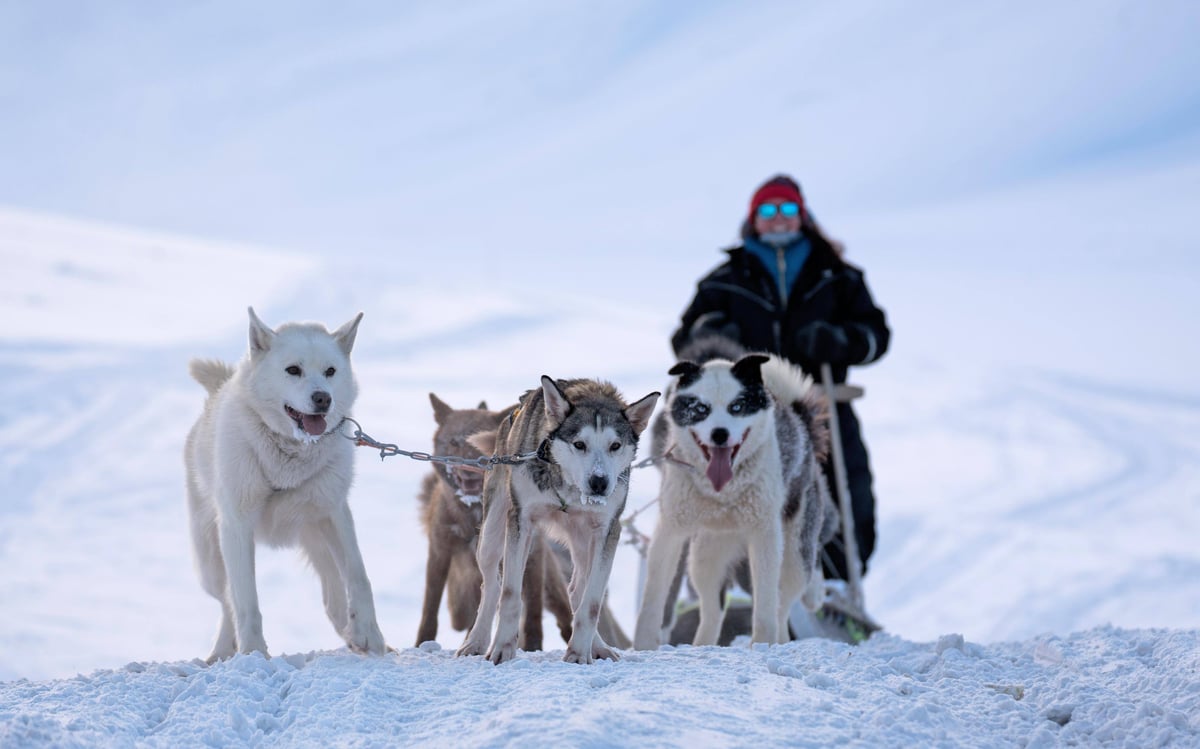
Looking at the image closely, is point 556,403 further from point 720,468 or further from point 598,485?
point 720,468

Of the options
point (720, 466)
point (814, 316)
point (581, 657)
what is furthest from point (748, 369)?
point (814, 316)

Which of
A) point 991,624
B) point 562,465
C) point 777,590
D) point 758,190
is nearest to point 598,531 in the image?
point 562,465

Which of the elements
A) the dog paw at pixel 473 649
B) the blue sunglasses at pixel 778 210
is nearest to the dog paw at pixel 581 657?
the dog paw at pixel 473 649

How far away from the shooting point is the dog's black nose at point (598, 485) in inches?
170

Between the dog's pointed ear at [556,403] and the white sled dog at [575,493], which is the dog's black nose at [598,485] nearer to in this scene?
the white sled dog at [575,493]

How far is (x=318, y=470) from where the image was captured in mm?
4973

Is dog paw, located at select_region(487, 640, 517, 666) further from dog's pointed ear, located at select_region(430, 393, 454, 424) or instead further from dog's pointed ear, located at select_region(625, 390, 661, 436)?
dog's pointed ear, located at select_region(430, 393, 454, 424)

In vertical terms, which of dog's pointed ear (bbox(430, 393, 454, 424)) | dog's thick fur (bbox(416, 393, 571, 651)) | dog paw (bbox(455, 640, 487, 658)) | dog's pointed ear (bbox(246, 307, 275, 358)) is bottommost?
dog paw (bbox(455, 640, 487, 658))

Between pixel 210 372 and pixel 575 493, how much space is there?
2.21 metres

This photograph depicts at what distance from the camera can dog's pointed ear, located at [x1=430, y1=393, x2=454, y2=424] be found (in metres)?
6.77

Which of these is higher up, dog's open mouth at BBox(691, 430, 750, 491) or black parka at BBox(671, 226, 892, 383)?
black parka at BBox(671, 226, 892, 383)

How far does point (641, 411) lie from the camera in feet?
15.2

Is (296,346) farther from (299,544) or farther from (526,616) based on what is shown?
(526,616)

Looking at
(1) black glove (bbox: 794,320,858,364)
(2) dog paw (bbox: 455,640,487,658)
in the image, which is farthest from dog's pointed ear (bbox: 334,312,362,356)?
(1) black glove (bbox: 794,320,858,364)
